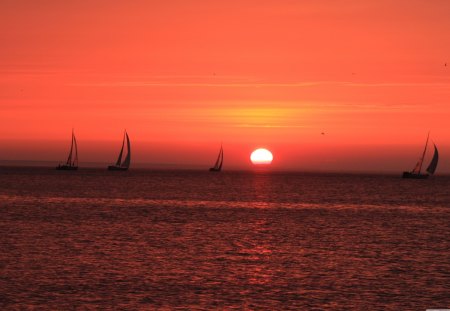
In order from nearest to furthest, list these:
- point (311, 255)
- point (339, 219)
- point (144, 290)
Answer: point (144, 290) → point (311, 255) → point (339, 219)

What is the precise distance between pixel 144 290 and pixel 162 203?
320 ft

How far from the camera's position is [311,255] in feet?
195

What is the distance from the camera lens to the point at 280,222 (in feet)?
317

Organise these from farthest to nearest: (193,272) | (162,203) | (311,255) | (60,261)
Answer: (162,203) → (311,255) → (60,261) → (193,272)

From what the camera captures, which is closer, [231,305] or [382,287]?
[231,305]

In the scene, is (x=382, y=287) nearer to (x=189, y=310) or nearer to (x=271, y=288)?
(x=271, y=288)

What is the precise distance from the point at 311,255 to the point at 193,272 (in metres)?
14.2

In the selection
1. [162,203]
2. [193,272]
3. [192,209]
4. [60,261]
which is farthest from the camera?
[162,203]

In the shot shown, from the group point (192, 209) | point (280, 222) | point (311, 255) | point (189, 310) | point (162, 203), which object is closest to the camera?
point (189, 310)

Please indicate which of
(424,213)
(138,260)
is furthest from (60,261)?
(424,213)

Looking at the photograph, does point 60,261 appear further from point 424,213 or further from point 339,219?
point 424,213

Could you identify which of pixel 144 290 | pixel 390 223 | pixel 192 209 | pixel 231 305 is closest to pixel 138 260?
pixel 144 290

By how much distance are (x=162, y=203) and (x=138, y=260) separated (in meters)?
85.1

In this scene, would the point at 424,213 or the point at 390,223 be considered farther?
the point at 424,213
